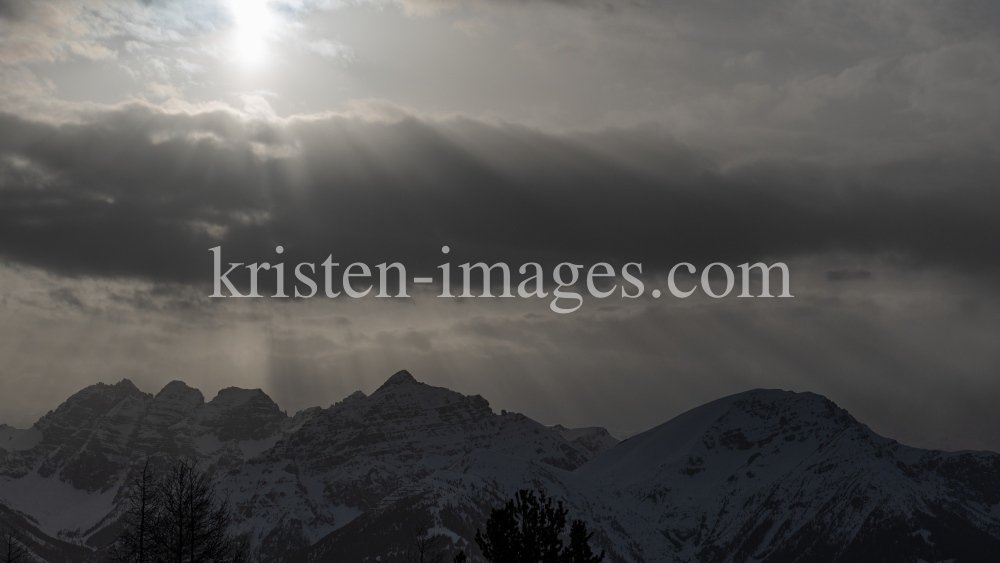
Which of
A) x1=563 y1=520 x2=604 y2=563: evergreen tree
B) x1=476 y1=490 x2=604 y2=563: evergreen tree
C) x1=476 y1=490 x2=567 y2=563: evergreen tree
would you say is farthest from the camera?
x1=476 y1=490 x2=567 y2=563: evergreen tree

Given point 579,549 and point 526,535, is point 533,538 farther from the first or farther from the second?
point 579,549

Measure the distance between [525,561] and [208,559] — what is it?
77.0ft

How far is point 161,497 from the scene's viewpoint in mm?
74312

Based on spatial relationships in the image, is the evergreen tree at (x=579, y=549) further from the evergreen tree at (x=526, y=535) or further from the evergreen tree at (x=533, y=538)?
the evergreen tree at (x=526, y=535)

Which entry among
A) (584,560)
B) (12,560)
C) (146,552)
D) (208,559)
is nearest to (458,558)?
(584,560)

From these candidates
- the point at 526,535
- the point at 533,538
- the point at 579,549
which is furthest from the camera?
Result: the point at 526,535

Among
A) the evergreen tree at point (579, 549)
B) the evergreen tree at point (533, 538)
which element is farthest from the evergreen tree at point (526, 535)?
the evergreen tree at point (579, 549)

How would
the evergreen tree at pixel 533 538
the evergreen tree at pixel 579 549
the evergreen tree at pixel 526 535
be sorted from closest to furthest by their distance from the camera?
the evergreen tree at pixel 579 549, the evergreen tree at pixel 533 538, the evergreen tree at pixel 526 535

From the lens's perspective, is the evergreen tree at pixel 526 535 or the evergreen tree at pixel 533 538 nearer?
the evergreen tree at pixel 533 538

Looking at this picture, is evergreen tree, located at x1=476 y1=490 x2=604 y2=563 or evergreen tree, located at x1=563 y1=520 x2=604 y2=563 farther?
evergreen tree, located at x1=476 y1=490 x2=604 y2=563

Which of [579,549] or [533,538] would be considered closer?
[579,549]

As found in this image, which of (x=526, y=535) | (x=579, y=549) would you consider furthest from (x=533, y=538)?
(x=579, y=549)

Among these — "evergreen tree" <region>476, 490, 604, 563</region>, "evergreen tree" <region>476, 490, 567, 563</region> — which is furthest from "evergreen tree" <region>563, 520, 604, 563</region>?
"evergreen tree" <region>476, 490, 567, 563</region>

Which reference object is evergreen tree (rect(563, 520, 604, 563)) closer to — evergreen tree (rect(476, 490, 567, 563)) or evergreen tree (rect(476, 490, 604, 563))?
evergreen tree (rect(476, 490, 604, 563))
